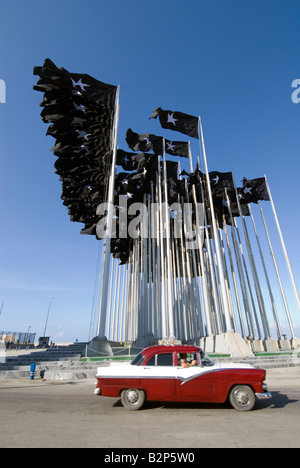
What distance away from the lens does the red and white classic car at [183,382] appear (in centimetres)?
608

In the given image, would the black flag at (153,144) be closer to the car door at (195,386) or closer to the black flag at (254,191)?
the black flag at (254,191)

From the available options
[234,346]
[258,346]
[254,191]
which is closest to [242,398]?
[234,346]

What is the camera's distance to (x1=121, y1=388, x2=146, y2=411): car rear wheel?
20.5ft

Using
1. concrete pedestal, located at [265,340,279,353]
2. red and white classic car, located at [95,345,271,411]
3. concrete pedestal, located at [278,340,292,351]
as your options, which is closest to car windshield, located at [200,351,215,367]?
red and white classic car, located at [95,345,271,411]

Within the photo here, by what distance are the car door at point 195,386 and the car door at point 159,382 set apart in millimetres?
162

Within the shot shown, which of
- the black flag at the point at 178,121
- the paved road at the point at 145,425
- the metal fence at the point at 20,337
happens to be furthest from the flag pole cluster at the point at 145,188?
the metal fence at the point at 20,337

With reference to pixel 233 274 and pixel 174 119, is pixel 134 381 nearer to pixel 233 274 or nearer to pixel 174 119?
pixel 174 119

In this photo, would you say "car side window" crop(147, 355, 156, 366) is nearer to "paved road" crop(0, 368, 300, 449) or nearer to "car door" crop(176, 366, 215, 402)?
"car door" crop(176, 366, 215, 402)

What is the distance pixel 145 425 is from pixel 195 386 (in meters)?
1.70

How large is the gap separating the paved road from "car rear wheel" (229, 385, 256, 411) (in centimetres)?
24

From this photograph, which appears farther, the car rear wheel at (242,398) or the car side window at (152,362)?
the car side window at (152,362)

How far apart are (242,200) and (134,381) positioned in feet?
85.4

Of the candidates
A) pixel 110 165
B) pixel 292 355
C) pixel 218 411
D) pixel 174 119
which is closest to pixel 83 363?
pixel 218 411

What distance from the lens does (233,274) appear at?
28.6 metres
